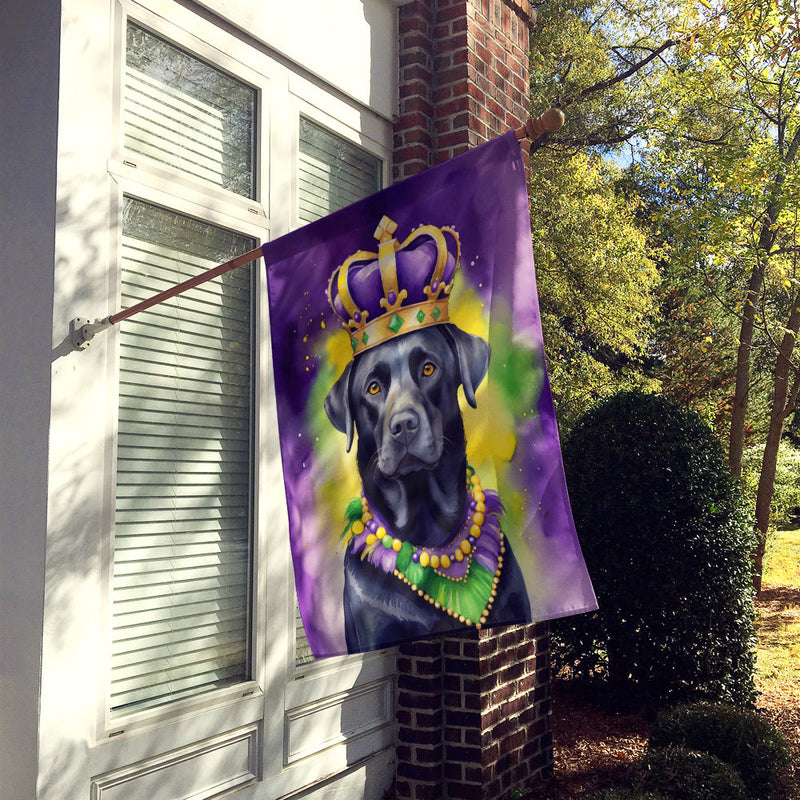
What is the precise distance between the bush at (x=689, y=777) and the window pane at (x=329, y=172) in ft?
11.1

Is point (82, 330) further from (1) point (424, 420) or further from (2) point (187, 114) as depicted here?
(1) point (424, 420)

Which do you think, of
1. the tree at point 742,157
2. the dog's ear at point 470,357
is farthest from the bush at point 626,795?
the tree at point 742,157

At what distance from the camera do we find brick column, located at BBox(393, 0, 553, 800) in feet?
14.8

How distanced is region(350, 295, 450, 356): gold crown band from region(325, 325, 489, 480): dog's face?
0.02 meters

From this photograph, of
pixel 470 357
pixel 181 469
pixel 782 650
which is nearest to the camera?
pixel 470 357

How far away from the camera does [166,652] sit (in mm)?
3311

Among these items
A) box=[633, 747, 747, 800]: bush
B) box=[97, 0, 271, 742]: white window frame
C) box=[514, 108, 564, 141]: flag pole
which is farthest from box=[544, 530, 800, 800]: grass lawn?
box=[514, 108, 564, 141]: flag pole

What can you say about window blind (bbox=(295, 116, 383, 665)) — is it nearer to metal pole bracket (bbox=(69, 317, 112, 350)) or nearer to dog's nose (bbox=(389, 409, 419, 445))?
metal pole bracket (bbox=(69, 317, 112, 350))

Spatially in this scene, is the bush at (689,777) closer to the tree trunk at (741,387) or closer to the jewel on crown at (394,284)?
the jewel on crown at (394,284)

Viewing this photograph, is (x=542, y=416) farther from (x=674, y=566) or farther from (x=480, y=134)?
(x=674, y=566)

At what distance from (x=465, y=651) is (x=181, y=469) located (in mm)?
1982

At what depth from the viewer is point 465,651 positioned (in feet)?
14.9

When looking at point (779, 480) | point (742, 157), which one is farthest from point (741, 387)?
point (742, 157)

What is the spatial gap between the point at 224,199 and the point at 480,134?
1863mm
